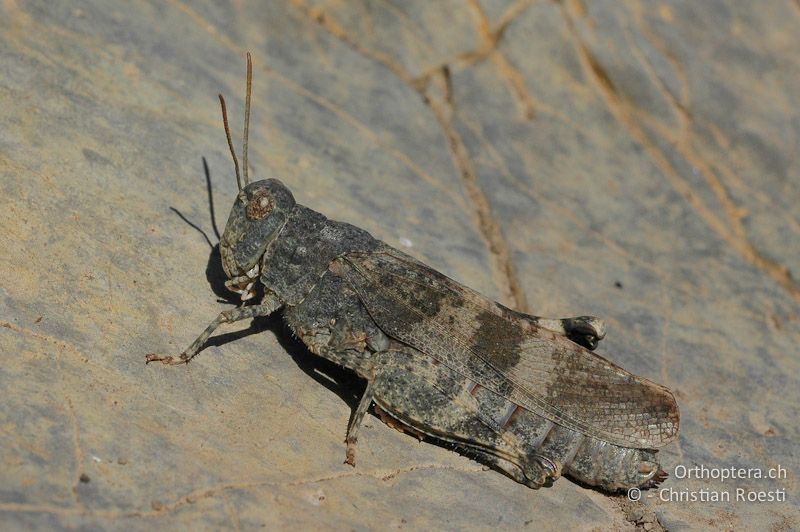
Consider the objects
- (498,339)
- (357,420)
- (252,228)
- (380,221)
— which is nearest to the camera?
(357,420)

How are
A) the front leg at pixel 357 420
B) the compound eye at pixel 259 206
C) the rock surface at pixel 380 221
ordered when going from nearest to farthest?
the rock surface at pixel 380 221 < the front leg at pixel 357 420 < the compound eye at pixel 259 206

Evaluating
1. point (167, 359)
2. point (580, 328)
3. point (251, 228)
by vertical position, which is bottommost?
point (167, 359)

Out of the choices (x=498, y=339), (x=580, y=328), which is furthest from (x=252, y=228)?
(x=580, y=328)

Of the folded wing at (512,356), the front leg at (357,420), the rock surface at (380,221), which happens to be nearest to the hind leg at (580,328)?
the folded wing at (512,356)

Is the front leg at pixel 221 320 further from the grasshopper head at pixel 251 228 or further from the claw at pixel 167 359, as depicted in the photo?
the grasshopper head at pixel 251 228

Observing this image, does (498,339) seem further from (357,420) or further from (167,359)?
(167,359)

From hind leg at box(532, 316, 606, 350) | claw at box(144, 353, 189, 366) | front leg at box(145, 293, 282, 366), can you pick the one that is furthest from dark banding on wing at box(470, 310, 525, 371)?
claw at box(144, 353, 189, 366)

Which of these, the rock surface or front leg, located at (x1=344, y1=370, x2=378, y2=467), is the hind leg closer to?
the rock surface

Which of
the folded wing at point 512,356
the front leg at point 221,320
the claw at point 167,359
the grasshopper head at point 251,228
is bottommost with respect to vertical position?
the claw at point 167,359

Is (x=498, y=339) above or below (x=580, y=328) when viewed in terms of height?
below
